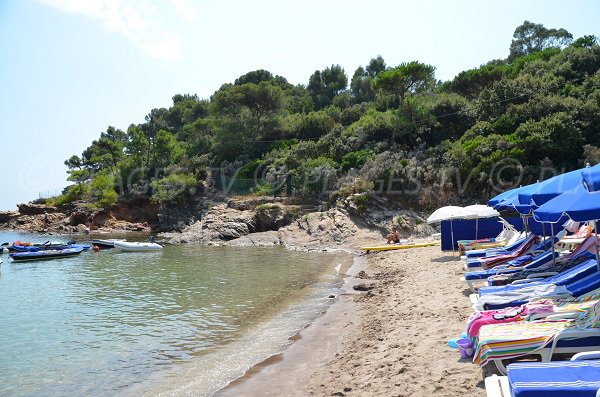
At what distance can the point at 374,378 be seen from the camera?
20.6 feet

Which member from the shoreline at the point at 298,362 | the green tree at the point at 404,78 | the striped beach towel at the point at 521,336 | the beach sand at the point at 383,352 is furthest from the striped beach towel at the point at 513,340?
the green tree at the point at 404,78

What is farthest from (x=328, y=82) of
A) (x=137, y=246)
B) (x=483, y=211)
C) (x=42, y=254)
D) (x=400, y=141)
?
(x=483, y=211)

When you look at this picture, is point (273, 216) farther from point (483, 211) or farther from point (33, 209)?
point (33, 209)

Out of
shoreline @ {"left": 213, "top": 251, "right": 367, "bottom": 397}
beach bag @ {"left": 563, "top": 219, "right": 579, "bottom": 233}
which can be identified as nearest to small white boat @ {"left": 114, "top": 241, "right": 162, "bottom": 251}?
shoreline @ {"left": 213, "top": 251, "right": 367, "bottom": 397}

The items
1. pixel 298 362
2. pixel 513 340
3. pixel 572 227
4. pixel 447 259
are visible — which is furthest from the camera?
pixel 447 259

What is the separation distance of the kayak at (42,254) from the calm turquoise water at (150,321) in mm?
3360

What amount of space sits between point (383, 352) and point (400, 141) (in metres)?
32.9

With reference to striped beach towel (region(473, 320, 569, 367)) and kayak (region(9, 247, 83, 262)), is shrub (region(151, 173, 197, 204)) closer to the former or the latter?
kayak (region(9, 247, 83, 262))

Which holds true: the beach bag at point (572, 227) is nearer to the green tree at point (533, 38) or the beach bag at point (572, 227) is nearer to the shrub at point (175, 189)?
the shrub at point (175, 189)

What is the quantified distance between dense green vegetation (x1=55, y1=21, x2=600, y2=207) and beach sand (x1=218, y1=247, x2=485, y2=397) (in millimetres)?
18666

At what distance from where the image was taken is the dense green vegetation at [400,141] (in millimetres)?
29531

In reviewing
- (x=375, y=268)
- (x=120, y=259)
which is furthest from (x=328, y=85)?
(x=375, y=268)

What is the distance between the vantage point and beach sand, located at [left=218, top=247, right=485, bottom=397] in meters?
5.80

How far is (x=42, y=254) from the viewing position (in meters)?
26.2
